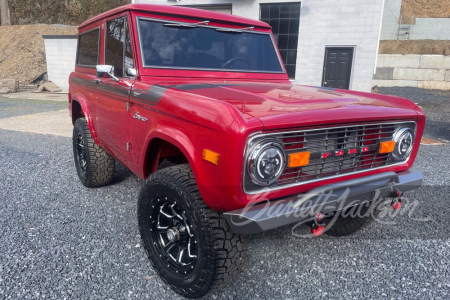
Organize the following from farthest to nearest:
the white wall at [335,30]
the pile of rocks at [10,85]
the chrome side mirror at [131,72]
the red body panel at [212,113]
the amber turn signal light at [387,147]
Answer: the pile of rocks at [10,85] < the white wall at [335,30] < the chrome side mirror at [131,72] < the amber turn signal light at [387,147] < the red body panel at [212,113]

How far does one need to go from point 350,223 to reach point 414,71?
16732mm

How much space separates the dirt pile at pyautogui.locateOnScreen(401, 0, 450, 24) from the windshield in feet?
130

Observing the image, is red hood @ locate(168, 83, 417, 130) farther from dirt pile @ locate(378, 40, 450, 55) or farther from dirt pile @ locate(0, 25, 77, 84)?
dirt pile @ locate(378, 40, 450, 55)

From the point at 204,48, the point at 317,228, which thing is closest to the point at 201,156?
the point at 317,228

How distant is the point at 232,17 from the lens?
334cm

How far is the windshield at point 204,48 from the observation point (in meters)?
2.85

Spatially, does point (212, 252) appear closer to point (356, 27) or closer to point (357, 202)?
point (357, 202)

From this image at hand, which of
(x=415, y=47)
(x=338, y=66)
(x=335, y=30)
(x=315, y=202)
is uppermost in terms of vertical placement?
(x=415, y=47)

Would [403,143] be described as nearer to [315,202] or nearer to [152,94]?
[315,202]

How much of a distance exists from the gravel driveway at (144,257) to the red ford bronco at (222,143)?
279 mm

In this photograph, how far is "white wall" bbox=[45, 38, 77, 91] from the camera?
46.1 ft

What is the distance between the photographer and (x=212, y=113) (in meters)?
1.84

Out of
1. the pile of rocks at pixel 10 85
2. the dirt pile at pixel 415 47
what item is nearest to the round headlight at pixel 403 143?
the pile of rocks at pixel 10 85

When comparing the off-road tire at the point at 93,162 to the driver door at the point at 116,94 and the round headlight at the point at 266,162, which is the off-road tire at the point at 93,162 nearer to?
the driver door at the point at 116,94
